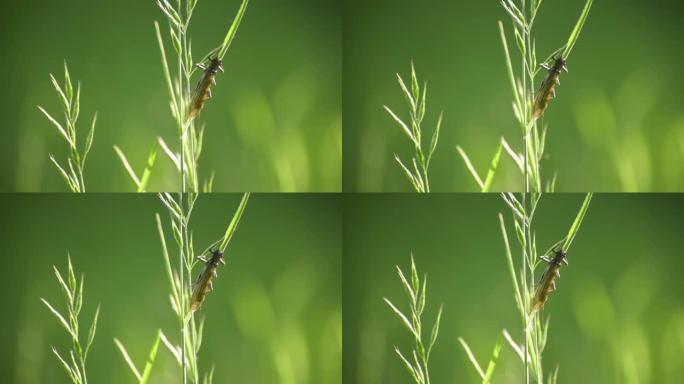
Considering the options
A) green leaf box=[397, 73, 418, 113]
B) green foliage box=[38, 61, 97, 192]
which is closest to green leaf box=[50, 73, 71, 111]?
green foliage box=[38, 61, 97, 192]

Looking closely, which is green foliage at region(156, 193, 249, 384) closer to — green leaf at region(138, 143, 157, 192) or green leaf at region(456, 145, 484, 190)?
green leaf at region(138, 143, 157, 192)

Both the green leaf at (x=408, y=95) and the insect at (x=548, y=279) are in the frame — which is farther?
the green leaf at (x=408, y=95)

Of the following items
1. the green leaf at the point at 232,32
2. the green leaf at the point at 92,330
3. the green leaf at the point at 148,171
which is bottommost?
the green leaf at the point at 92,330

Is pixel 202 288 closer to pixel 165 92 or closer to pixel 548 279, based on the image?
pixel 165 92

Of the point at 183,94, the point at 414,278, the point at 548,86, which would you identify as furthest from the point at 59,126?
the point at 548,86

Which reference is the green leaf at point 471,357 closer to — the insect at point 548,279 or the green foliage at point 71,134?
the insect at point 548,279

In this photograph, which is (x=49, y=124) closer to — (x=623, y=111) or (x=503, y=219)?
(x=503, y=219)

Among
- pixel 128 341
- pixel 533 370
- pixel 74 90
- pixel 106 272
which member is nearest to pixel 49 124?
pixel 74 90

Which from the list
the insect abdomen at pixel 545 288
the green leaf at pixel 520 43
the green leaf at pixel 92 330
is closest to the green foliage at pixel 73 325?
the green leaf at pixel 92 330
